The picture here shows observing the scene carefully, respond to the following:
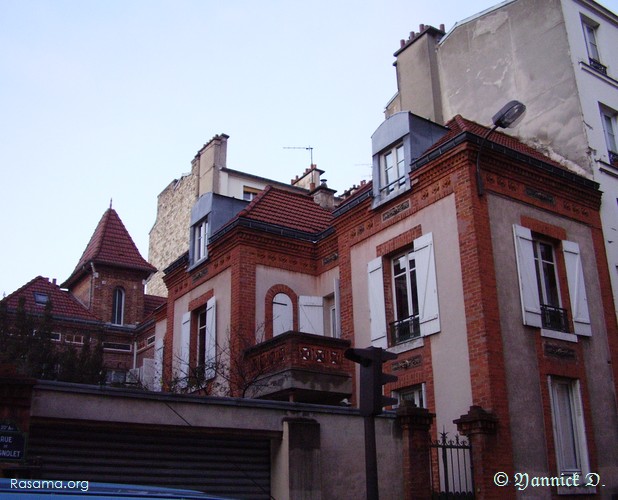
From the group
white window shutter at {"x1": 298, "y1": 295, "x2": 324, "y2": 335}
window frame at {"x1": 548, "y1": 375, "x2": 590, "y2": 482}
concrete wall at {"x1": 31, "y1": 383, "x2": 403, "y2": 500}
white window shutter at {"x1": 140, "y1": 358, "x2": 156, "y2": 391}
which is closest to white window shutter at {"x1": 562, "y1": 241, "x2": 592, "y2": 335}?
window frame at {"x1": 548, "y1": 375, "x2": 590, "y2": 482}

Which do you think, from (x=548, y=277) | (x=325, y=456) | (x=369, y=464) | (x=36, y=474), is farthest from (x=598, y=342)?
(x=36, y=474)

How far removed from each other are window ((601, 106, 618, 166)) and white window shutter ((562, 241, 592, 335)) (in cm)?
350

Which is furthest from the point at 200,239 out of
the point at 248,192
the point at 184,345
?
the point at 248,192

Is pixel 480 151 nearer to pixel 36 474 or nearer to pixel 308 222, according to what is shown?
pixel 308 222

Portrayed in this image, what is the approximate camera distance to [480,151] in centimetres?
1471

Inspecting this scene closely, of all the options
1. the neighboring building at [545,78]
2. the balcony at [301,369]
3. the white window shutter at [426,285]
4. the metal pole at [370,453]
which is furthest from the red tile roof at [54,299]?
the metal pole at [370,453]

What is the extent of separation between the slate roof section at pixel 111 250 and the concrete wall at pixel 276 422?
21689 mm

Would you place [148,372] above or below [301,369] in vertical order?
above

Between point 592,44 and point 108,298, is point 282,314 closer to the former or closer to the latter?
point 592,44

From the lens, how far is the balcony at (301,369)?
614 inches

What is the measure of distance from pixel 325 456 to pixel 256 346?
233 inches

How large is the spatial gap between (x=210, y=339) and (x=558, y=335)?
28.6 ft

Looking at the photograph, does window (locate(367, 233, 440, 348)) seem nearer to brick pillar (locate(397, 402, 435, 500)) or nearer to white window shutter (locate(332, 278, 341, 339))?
white window shutter (locate(332, 278, 341, 339))

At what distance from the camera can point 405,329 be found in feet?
50.9
